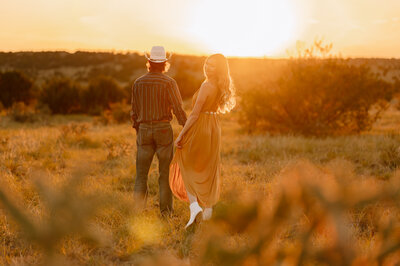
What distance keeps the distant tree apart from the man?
2105cm

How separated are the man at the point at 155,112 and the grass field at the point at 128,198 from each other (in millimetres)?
526

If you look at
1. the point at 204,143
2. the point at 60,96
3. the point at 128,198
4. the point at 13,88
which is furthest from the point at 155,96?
the point at 13,88

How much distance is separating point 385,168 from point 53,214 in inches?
277

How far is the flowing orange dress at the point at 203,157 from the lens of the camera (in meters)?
4.10

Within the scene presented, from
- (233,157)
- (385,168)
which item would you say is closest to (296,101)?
(233,157)

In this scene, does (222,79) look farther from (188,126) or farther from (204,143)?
(204,143)

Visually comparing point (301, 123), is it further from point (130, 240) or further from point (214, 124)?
point (130, 240)

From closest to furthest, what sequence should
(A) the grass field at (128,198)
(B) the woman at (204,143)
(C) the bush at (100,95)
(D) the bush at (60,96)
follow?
(A) the grass field at (128,198)
(B) the woman at (204,143)
(D) the bush at (60,96)
(C) the bush at (100,95)

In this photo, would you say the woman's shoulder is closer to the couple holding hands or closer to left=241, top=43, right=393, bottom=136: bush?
the couple holding hands

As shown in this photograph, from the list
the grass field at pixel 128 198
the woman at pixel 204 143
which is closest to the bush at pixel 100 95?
the grass field at pixel 128 198

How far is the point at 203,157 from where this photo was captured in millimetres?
4160

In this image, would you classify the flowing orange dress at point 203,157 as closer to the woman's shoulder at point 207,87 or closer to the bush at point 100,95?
the woman's shoulder at point 207,87

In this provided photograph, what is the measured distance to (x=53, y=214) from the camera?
0.46 metres

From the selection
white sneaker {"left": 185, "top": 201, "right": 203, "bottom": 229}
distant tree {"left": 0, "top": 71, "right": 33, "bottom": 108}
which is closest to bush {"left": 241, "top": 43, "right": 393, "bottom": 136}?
white sneaker {"left": 185, "top": 201, "right": 203, "bottom": 229}
